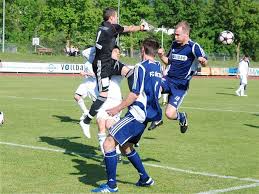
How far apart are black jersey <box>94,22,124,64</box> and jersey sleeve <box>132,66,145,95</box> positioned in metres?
2.53

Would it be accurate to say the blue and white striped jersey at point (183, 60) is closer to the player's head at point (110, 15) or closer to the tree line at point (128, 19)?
the player's head at point (110, 15)

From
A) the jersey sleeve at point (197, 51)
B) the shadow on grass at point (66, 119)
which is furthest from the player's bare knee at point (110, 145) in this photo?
the shadow on grass at point (66, 119)

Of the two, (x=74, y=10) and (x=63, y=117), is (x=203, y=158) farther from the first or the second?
(x=74, y=10)

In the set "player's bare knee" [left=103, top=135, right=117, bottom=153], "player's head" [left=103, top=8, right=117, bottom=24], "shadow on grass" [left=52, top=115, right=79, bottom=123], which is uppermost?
"player's head" [left=103, top=8, right=117, bottom=24]

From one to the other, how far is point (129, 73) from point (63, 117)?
7.77m

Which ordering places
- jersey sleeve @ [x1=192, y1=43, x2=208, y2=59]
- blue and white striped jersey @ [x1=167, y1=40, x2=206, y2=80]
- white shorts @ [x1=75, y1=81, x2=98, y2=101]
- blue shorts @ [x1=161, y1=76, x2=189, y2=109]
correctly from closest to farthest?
jersey sleeve @ [x1=192, y1=43, x2=208, y2=59]
blue and white striped jersey @ [x1=167, y1=40, x2=206, y2=80]
blue shorts @ [x1=161, y1=76, x2=189, y2=109]
white shorts @ [x1=75, y1=81, x2=98, y2=101]

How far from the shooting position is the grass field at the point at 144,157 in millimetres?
8320

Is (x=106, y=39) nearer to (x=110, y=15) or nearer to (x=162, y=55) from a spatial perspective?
(x=110, y=15)

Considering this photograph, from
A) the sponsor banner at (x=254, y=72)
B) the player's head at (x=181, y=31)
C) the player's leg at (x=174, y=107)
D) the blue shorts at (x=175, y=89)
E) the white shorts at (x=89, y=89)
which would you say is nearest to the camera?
the player's head at (x=181, y=31)

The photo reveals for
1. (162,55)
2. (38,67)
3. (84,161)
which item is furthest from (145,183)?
(38,67)

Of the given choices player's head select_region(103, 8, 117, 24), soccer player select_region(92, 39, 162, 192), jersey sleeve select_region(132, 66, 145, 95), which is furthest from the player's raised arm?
jersey sleeve select_region(132, 66, 145, 95)

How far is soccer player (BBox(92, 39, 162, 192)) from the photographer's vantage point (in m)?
7.77

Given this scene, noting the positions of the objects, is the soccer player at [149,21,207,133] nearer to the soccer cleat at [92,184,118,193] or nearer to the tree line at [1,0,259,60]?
the soccer cleat at [92,184,118,193]

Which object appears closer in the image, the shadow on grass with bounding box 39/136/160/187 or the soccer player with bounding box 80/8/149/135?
the shadow on grass with bounding box 39/136/160/187
